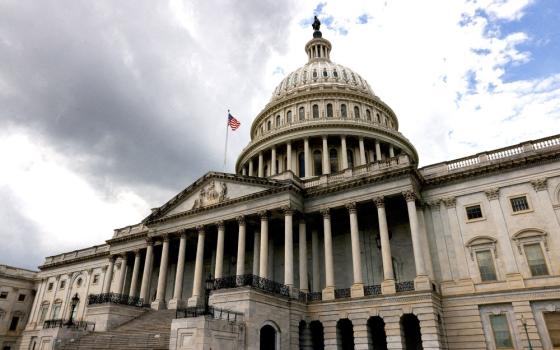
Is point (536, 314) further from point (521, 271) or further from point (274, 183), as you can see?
point (274, 183)

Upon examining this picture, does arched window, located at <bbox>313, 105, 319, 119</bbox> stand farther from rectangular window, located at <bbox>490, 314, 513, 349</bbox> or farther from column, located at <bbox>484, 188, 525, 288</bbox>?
rectangular window, located at <bbox>490, 314, 513, 349</bbox>

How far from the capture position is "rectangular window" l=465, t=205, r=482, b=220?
3100cm

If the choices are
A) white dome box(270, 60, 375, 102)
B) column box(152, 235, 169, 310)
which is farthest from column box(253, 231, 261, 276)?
white dome box(270, 60, 375, 102)

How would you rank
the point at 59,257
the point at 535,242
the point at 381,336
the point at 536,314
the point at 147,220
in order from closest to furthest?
the point at 536,314 → the point at 535,242 → the point at 381,336 → the point at 147,220 → the point at 59,257

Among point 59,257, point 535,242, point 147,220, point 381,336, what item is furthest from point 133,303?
point 535,242

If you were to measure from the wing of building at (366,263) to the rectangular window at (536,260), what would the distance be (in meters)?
0.07

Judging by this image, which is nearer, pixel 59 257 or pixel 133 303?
pixel 133 303

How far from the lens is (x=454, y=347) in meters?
27.5

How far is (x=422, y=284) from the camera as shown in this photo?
90.4 ft

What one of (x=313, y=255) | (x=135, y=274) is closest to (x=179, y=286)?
(x=135, y=274)

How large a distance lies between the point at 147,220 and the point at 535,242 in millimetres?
34740

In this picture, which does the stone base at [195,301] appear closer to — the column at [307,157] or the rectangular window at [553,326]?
the column at [307,157]

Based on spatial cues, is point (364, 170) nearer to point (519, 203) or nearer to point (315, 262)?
point (315, 262)

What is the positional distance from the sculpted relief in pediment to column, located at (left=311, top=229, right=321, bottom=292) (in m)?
8.98
